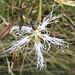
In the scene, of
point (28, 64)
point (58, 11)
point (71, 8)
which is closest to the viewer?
point (58, 11)

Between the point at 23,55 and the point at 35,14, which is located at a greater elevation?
the point at 35,14

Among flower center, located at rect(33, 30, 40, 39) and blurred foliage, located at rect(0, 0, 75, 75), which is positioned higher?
flower center, located at rect(33, 30, 40, 39)

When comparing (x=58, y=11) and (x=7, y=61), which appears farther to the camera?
(x=7, y=61)

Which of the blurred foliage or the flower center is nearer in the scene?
the flower center

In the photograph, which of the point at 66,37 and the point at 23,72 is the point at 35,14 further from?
the point at 23,72

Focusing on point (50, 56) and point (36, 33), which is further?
point (50, 56)

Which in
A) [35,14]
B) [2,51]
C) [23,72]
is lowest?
[23,72]

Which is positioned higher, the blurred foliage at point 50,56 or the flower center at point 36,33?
the flower center at point 36,33

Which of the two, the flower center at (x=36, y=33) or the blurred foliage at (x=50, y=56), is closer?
the flower center at (x=36, y=33)

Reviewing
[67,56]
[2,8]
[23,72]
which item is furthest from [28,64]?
[2,8]

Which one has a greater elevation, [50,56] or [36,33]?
[36,33]

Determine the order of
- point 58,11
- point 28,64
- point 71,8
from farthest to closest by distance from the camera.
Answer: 1. point 28,64
2. point 71,8
3. point 58,11
